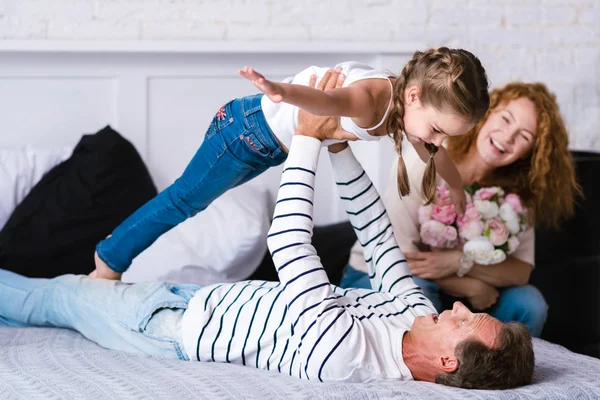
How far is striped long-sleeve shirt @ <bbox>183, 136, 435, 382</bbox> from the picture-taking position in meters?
1.59

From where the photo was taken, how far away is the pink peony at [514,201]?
2396 mm

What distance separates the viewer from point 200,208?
197 centimetres

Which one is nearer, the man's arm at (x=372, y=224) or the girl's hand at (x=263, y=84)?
the girl's hand at (x=263, y=84)

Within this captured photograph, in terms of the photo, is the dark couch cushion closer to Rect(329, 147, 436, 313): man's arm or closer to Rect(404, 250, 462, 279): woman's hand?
Rect(404, 250, 462, 279): woman's hand

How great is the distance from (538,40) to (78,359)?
2322 millimetres

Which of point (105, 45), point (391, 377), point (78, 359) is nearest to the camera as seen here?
point (391, 377)

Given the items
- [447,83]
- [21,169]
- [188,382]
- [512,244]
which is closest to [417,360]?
[188,382]

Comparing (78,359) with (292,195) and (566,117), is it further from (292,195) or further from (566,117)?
(566,117)

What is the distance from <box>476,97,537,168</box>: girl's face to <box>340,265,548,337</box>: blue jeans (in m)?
0.43

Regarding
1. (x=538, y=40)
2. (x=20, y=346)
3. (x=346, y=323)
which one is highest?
(x=538, y=40)

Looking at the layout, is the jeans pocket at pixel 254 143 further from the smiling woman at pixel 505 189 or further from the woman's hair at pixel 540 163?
the woman's hair at pixel 540 163

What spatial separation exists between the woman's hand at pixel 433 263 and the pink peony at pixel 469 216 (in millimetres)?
109

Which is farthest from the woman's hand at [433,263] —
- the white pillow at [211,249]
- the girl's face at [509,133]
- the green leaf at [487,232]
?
the white pillow at [211,249]

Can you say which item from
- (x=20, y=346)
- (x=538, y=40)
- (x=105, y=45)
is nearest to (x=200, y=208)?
(x=20, y=346)
